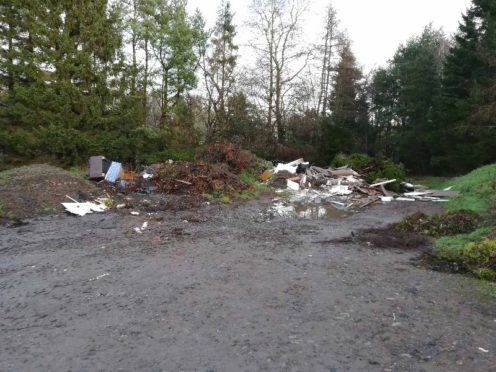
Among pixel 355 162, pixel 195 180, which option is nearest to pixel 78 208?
pixel 195 180

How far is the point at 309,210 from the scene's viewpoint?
1197 centimetres

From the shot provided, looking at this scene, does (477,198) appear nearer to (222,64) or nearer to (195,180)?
(195,180)

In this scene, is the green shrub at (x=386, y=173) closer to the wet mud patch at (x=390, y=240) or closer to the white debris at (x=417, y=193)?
the white debris at (x=417, y=193)

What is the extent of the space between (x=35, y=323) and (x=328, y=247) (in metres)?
5.23

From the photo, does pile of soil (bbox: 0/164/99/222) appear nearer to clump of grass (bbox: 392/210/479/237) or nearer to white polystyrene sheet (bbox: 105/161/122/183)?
white polystyrene sheet (bbox: 105/161/122/183)

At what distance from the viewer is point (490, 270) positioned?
215 inches

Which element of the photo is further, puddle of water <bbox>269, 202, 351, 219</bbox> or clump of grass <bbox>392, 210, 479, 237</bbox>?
puddle of water <bbox>269, 202, 351, 219</bbox>

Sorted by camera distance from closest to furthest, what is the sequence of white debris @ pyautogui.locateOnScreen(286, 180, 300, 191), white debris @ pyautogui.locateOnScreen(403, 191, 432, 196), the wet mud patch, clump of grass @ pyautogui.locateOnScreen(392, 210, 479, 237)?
1. the wet mud patch
2. clump of grass @ pyautogui.locateOnScreen(392, 210, 479, 237)
3. white debris @ pyautogui.locateOnScreen(403, 191, 432, 196)
4. white debris @ pyautogui.locateOnScreen(286, 180, 300, 191)

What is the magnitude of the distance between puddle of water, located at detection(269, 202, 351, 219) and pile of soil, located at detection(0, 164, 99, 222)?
6.22 m

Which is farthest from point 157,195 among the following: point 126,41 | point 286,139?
point 286,139

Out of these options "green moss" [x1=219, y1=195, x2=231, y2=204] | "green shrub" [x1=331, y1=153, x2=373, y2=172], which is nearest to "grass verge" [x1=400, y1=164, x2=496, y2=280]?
"green moss" [x1=219, y1=195, x2=231, y2=204]

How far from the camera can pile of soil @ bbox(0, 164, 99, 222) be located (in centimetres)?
958

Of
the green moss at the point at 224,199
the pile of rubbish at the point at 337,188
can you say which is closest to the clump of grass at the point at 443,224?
the pile of rubbish at the point at 337,188

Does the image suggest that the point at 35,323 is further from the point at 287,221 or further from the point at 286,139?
the point at 286,139
